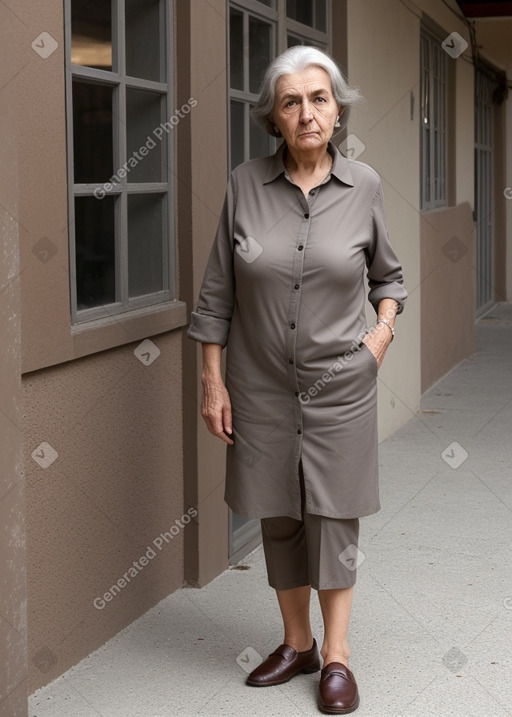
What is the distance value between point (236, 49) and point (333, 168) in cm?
180

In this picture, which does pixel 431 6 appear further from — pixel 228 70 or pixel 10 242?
pixel 10 242

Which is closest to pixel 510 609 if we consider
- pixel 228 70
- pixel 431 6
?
pixel 228 70

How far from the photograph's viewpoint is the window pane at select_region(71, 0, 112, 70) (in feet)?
13.2

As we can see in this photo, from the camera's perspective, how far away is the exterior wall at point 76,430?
3684mm

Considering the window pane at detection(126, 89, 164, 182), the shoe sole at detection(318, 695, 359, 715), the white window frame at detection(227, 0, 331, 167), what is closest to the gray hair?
the window pane at detection(126, 89, 164, 182)

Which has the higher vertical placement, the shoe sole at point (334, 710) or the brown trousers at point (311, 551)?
the brown trousers at point (311, 551)

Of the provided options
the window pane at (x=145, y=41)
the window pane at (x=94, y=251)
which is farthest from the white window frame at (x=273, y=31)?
the window pane at (x=94, y=251)

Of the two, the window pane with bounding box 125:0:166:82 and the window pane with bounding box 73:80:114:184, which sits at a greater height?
the window pane with bounding box 125:0:166:82

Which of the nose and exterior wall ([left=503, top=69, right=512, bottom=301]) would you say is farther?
exterior wall ([left=503, top=69, right=512, bottom=301])

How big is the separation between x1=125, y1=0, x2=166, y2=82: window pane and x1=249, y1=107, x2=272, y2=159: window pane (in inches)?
42.0

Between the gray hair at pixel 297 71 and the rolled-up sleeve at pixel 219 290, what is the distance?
0.27m

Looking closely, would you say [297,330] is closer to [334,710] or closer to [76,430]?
[76,430]

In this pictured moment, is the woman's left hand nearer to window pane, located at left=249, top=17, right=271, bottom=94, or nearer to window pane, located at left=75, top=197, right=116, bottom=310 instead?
window pane, located at left=75, top=197, right=116, bottom=310

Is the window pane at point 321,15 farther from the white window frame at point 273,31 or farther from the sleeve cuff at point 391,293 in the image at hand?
the sleeve cuff at point 391,293
